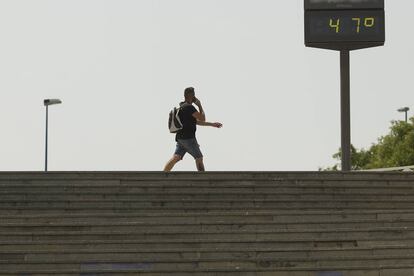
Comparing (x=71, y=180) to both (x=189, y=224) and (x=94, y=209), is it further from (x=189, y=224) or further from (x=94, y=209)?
(x=189, y=224)

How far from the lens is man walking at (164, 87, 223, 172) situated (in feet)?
69.3

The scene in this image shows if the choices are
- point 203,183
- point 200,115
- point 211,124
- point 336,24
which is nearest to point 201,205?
point 203,183

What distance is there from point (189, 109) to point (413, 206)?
3.99 m

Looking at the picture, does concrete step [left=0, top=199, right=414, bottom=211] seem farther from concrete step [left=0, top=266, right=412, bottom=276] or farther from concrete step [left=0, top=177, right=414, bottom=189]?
concrete step [left=0, top=266, right=412, bottom=276]

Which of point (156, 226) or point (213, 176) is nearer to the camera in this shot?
point (156, 226)

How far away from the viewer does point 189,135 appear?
2116 cm

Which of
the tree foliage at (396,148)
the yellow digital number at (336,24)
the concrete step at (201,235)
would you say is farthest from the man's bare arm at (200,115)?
the tree foliage at (396,148)

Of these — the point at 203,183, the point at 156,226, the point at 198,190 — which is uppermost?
the point at 203,183

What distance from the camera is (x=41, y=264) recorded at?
52.0 feet

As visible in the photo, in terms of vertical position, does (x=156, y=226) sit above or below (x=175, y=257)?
above

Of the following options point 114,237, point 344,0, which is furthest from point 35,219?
point 344,0

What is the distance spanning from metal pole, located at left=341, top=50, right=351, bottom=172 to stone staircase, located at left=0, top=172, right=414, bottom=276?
3.74 m

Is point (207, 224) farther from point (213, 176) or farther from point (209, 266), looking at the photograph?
point (213, 176)

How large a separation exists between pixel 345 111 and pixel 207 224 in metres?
8.30
